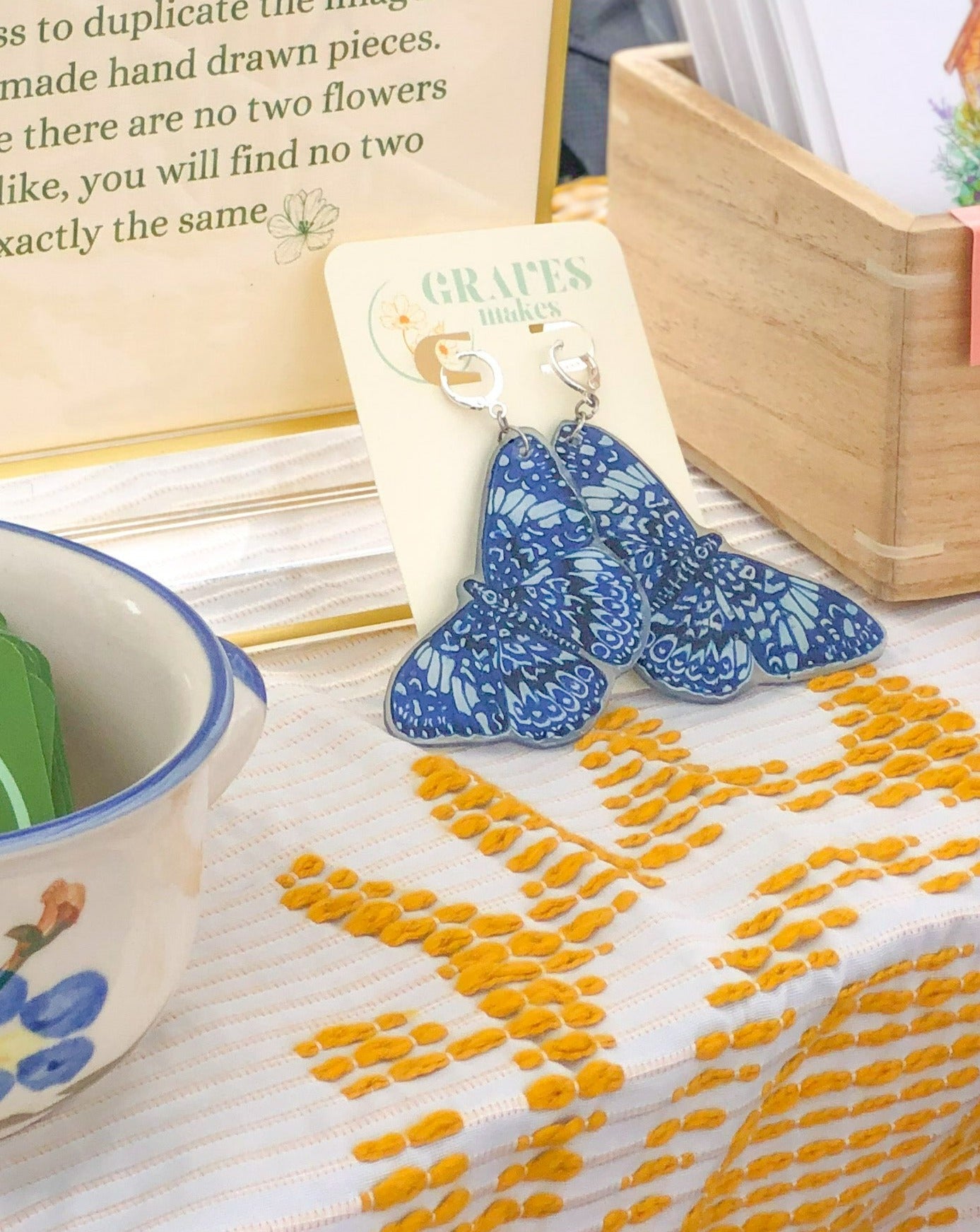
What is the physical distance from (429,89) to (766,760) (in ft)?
0.83

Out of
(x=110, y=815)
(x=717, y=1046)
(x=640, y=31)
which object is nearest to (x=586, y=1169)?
(x=717, y=1046)

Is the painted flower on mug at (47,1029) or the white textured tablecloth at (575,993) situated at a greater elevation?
the painted flower on mug at (47,1029)

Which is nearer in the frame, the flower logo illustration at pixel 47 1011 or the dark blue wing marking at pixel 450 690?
the flower logo illustration at pixel 47 1011

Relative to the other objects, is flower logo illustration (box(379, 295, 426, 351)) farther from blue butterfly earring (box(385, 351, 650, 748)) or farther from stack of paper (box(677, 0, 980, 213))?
stack of paper (box(677, 0, 980, 213))

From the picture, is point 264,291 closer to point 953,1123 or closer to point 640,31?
point 953,1123

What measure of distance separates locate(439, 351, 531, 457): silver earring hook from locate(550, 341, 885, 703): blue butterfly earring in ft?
0.06

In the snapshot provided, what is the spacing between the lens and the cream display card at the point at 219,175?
1.54 ft

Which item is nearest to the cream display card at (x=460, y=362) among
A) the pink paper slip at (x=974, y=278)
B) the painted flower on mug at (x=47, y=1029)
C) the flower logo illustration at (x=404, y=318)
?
the flower logo illustration at (x=404, y=318)

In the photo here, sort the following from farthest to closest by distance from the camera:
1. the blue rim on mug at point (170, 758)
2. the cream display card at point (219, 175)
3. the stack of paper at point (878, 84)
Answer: the stack of paper at point (878, 84) → the cream display card at point (219, 175) → the blue rim on mug at point (170, 758)

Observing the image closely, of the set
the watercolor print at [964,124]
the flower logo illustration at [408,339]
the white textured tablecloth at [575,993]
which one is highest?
the watercolor print at [964,124]

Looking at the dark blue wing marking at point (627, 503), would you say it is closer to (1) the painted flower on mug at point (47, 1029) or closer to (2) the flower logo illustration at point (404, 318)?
(2) the flower logo illustration at point (404, 318)

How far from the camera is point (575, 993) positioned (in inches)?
14.9

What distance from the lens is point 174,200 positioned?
19.4 inches

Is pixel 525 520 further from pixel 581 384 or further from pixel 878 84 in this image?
pixel 878 84
